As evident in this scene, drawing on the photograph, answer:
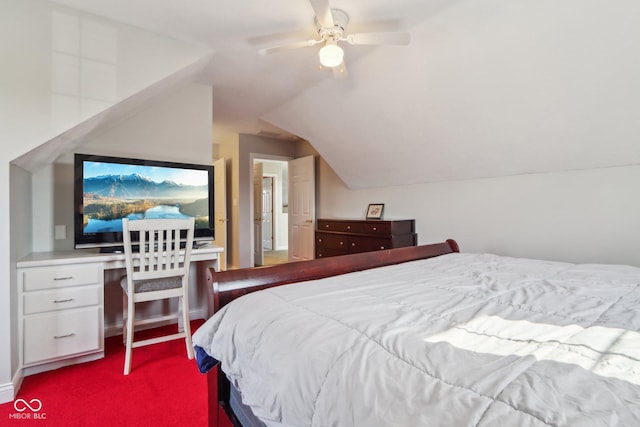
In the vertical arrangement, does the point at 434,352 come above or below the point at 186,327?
above

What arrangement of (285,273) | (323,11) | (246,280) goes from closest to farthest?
(246,280), (285,273), (323,11)

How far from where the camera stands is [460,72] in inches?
96.2

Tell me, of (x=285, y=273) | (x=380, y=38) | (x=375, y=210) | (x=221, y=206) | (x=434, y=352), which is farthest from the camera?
(x=221, y=206)

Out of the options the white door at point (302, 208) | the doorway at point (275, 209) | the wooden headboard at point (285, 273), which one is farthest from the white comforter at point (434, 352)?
the doorway at point (275, 209)

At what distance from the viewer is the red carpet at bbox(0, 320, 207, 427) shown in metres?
1.65

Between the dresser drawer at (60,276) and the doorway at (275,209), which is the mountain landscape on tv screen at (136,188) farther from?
the doorway at (275,209)

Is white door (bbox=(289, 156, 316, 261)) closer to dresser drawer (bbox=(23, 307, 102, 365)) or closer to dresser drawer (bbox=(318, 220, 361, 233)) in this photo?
dresser drawer (bbox=(318, 220, 361, 233))

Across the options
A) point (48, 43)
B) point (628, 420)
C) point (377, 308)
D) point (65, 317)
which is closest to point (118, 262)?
point (65, 317)

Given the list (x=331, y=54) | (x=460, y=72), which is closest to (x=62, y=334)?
(x=331, y=54)

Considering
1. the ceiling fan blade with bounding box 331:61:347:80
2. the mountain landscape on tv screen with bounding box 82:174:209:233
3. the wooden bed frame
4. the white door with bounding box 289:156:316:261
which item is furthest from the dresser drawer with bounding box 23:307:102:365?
the white door with bounding box 289:156:316:261

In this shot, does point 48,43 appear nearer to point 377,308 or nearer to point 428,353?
point 377,308

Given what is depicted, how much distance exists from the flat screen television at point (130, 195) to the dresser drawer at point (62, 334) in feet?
1.81

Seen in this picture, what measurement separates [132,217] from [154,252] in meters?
0.57

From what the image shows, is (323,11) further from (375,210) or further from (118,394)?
(375,210)
